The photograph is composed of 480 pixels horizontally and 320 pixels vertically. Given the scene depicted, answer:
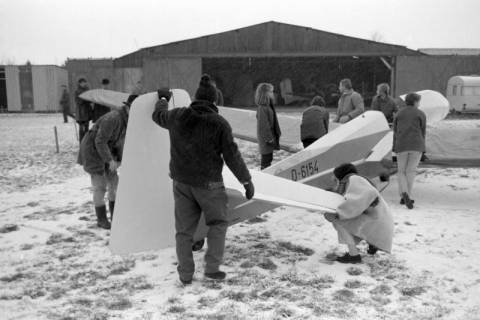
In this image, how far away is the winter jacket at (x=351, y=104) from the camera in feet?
25.7

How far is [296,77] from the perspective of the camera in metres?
32.4

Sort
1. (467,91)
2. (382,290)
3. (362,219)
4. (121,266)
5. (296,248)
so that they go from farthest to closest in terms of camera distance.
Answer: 1. (467,91)
2. (296,248)
3. (362,219)
4. (121,266)
5. (382,290)

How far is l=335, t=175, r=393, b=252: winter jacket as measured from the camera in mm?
4383

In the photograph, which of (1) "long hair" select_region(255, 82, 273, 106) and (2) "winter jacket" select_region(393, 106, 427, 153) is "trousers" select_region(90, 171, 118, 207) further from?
(2) "winter jacket" select_region(393, 106, 427, 153)

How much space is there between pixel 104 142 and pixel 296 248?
90.6 inches

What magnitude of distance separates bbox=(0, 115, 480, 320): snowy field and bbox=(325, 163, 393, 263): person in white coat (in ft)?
0.56

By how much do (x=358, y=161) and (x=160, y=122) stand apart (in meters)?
3.68

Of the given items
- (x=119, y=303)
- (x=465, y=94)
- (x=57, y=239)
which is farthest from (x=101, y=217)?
(x=465, y=94)

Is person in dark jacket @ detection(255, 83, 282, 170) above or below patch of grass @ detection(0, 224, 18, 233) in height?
above

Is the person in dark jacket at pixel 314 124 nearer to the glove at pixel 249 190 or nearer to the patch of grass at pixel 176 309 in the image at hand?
the glove at pixel 249 190

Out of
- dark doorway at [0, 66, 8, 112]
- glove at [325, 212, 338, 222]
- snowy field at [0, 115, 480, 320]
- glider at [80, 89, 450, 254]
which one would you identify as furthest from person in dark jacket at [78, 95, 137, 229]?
dark doorway at [0, 66, 8, 112]

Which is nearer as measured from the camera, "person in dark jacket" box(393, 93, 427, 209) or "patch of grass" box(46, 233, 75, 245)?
"patch of grass" box(46, 233, 75, 245)

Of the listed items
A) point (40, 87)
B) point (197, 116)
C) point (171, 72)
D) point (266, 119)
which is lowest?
point (266, 119)

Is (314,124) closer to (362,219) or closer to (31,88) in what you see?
(362,219)
